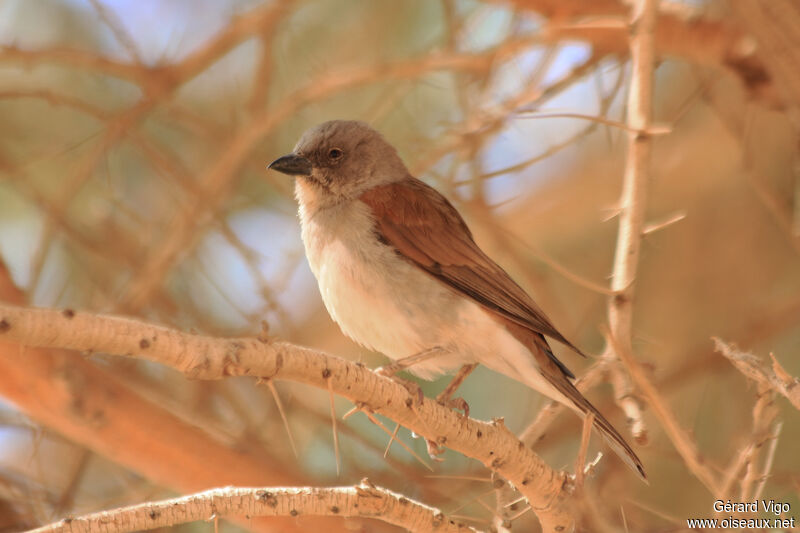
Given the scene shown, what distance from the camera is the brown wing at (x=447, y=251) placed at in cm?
394

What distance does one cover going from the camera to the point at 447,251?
4121 mm

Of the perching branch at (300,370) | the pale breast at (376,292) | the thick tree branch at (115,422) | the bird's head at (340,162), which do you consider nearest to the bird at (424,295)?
the pale breast at (376,292)

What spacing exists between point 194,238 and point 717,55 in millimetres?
3070

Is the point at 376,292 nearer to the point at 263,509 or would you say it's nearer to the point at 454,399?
the point at 454,399

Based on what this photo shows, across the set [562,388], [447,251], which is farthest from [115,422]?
[562,388]

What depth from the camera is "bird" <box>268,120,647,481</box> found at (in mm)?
3879

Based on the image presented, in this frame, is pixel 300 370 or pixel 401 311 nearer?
pixel 300 370

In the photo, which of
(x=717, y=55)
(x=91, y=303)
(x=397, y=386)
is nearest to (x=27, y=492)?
(x=91, y=303)

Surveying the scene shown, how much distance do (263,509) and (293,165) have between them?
2179 millimetres

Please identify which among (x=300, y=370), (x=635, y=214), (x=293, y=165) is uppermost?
(x=293, y=165)

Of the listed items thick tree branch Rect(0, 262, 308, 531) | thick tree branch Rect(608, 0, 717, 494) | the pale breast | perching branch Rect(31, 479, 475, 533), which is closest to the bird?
the pale breast

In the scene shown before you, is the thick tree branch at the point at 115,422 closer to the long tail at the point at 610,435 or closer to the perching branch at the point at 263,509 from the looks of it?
the perching branch at the point at 263,509

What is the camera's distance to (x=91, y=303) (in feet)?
17.3

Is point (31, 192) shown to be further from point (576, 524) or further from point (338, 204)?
point (576, 524)
